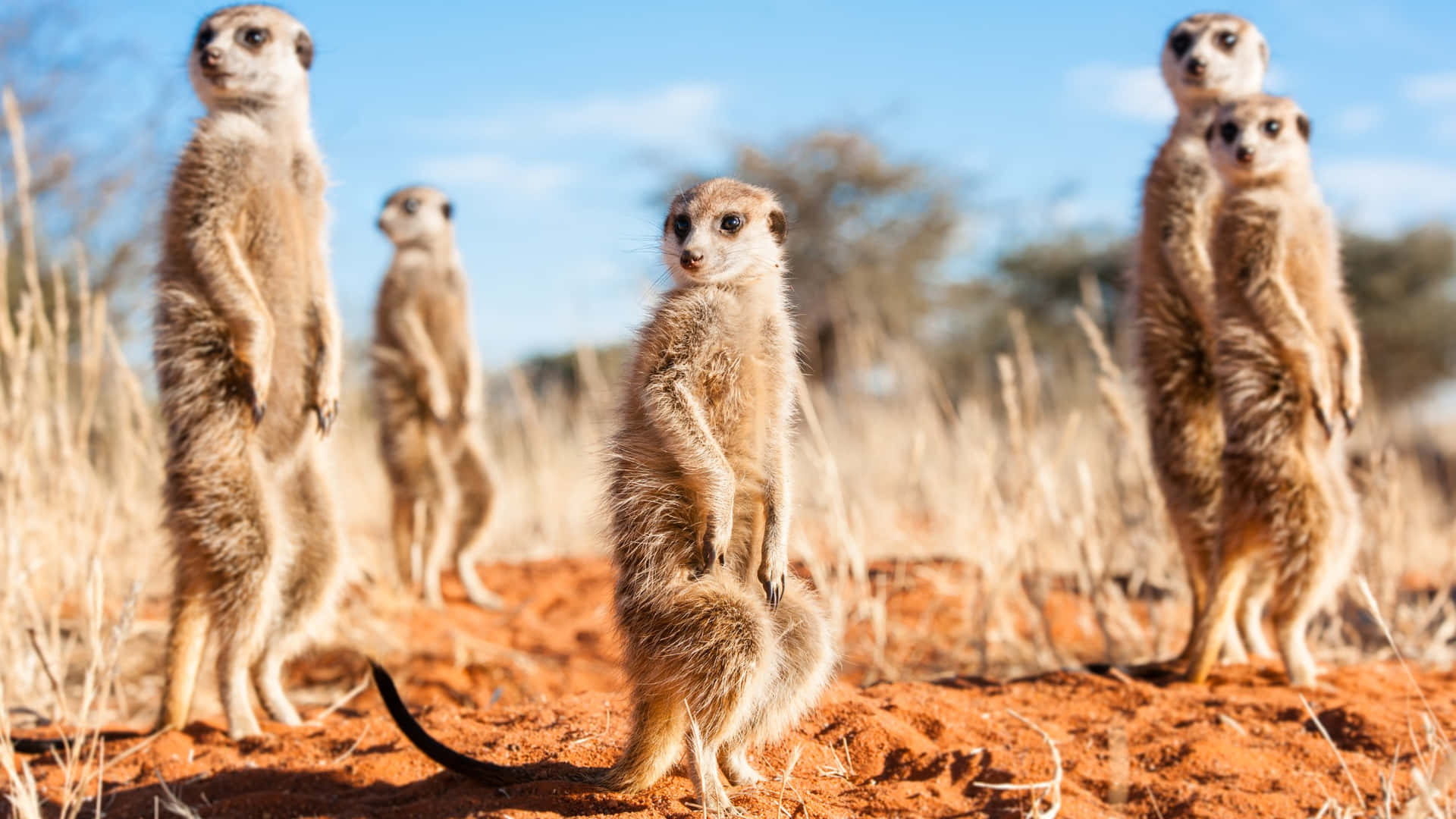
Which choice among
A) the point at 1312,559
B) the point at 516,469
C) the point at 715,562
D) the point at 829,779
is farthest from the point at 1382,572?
the point at 516,469

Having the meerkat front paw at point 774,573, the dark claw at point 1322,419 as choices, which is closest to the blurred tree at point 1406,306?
the dark claw at point 1322,419

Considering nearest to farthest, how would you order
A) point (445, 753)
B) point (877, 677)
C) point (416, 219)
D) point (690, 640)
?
point (690, 640), point (445, 753), point (877, 677), point (416, 219)

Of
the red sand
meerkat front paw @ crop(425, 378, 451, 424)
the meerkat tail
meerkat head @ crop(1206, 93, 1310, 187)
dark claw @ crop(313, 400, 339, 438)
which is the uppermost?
meerkat head @ crop(1206, 93, 1310, 187)

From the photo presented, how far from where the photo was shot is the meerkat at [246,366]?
11.7 ft

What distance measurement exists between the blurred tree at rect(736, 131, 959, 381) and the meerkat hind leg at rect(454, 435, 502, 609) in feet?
40.6

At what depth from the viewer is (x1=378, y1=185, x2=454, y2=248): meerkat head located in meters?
6.62

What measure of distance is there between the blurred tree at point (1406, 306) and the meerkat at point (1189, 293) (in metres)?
17.2

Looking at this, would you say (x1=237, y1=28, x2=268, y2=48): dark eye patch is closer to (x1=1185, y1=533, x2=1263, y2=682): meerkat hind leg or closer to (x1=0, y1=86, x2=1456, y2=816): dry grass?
(x1=0, y1=86, x2=1456, y2=816): dry grass

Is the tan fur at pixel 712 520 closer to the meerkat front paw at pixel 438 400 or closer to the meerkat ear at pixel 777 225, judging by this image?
the meerkat ear at pixel 777 225

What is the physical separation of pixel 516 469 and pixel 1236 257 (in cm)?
715

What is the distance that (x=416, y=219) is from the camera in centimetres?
661

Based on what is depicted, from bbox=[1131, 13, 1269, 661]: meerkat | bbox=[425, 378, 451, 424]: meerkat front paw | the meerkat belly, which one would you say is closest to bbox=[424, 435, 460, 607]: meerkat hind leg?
bbox=[425, 378, 451, 424]: meerkat front paw

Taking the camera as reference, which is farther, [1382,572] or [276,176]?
[1382,572]

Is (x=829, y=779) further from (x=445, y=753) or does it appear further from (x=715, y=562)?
(x=445, y=753)
